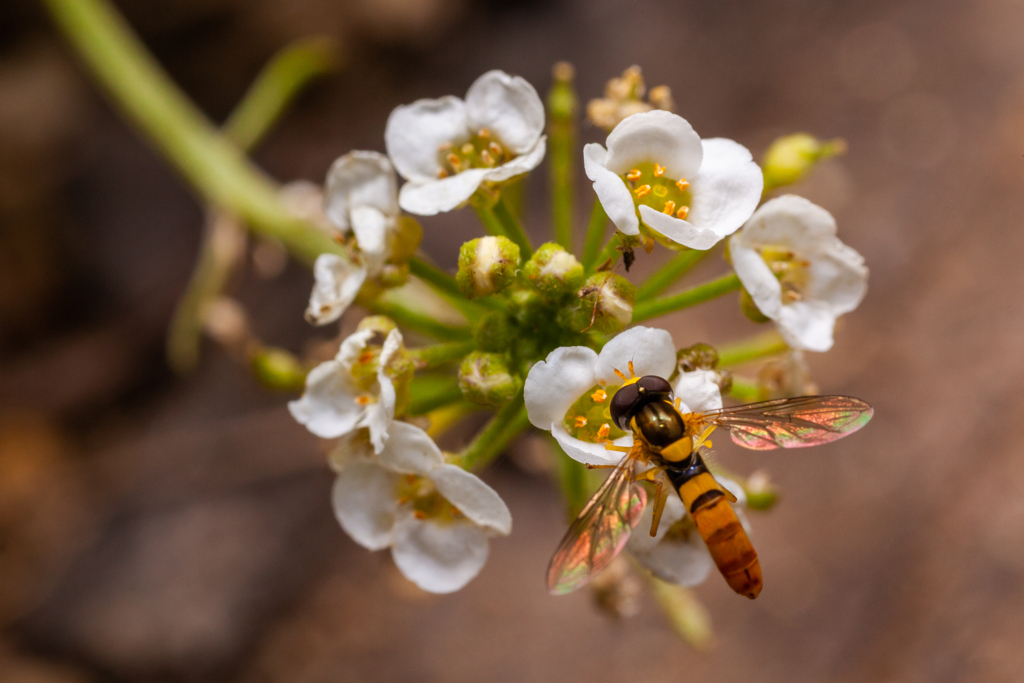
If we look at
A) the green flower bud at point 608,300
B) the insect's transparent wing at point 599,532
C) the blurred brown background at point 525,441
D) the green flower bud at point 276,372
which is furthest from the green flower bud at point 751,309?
the blurred brown background at point 525,441

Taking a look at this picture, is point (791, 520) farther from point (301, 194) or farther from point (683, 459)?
point (301, 194)

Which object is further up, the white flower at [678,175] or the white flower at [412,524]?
the white flower at [678,175]

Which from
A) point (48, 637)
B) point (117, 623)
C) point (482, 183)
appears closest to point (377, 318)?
point (482, 183)

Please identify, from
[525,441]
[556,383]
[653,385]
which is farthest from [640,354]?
[525,441]

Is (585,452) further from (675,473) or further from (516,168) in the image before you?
(516,168)

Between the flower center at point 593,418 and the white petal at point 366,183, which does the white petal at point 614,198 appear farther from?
the white petal at point 366,183

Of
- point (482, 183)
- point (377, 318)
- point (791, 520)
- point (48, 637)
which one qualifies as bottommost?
point (48, 637)
